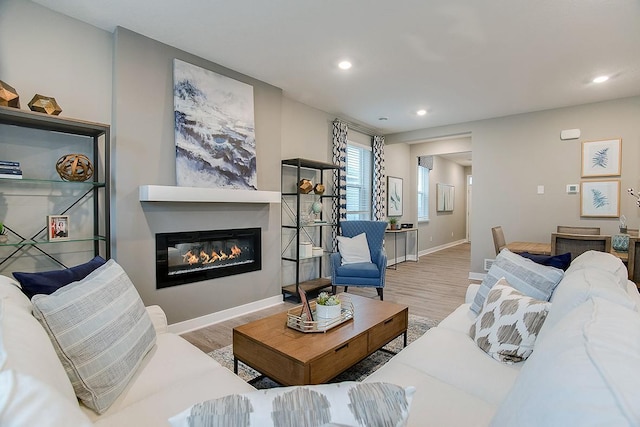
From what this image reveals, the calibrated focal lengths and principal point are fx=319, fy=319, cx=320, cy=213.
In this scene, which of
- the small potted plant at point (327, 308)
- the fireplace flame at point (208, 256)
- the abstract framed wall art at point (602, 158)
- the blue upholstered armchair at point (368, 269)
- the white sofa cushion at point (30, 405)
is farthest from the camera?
the abstract framed wall art at point (602, 158)

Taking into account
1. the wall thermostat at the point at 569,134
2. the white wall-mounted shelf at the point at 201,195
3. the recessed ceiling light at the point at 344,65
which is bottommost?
the white wall-mounted shelf at the point at 201,195

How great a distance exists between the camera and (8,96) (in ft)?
6.85

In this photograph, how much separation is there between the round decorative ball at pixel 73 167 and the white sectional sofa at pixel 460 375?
4.01 feet

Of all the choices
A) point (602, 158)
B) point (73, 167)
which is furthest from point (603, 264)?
point (602, 158)

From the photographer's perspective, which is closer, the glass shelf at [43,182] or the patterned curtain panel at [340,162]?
the glass shelf at [43,182]

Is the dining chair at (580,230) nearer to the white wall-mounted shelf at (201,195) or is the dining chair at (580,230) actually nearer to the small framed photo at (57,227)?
the white wall-mounted shelf at (201,195)

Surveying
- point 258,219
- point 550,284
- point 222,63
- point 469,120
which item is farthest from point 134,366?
point 469,120

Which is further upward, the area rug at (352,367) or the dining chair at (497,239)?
the dining chair at (497,239)

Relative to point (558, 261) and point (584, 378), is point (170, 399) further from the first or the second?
point (558, 261)

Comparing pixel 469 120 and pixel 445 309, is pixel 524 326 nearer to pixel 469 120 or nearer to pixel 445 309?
pixel 445 309

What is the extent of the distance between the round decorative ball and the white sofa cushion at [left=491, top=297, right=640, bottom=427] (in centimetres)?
287

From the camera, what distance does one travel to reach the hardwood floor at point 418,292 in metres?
3.05

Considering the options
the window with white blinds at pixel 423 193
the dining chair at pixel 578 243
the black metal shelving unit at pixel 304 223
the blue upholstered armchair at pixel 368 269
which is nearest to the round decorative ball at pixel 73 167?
the black metal shelving unit at pixel 304 223

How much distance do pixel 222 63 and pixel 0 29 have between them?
1.65 metres
